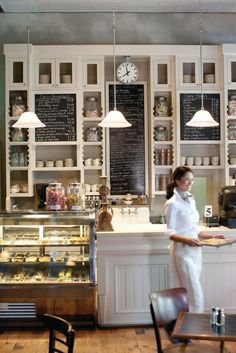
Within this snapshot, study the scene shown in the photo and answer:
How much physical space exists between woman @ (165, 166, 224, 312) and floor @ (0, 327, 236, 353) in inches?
21.7

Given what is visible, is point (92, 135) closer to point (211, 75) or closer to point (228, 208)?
point (211, 75)

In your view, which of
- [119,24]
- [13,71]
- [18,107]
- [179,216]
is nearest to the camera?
[179,216]

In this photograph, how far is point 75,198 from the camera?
4434 mm

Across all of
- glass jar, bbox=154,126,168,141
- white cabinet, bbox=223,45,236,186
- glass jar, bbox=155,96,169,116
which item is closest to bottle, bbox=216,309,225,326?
white cabinet, bbox=223,45,236,186

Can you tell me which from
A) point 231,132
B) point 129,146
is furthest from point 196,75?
point 129,146

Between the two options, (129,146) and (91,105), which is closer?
(91,105)

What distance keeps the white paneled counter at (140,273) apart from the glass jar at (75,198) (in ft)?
1.13

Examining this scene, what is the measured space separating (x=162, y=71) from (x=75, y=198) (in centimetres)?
270

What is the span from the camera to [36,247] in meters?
4.38

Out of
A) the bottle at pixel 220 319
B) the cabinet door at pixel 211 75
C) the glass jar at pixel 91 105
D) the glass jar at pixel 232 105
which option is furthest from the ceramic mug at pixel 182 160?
the bottle at pixel 220 319

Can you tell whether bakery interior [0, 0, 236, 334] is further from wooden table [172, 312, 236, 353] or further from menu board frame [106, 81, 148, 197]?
wooden table [172, 312, 236, 353]

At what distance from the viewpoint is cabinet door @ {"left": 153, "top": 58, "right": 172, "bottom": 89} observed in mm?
6144

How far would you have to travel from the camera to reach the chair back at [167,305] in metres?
2.87

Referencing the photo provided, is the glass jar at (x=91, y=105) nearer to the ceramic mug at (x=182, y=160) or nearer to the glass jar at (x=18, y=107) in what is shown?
the glass jar at (x=18, y=107)
